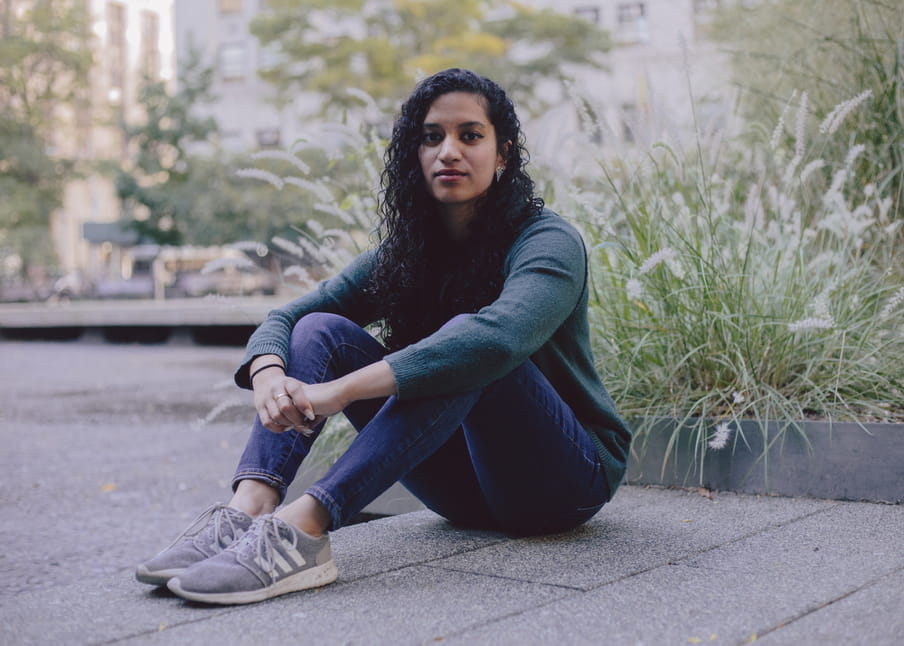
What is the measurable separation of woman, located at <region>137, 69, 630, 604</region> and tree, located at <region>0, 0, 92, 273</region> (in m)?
27.0

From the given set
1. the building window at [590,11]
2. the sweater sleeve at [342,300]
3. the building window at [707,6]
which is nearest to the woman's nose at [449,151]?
the sweater sleeve at [342,300]

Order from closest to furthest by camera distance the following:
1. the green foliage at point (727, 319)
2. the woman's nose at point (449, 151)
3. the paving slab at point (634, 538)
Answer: the paving slab at point (634, 538) < the woman's nose at point (449, 151) < the green foliage at point (727, 319)

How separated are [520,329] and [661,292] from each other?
3.65 feet

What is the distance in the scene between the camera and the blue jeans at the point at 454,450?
1786 mm

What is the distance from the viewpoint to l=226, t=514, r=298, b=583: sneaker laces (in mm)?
1701

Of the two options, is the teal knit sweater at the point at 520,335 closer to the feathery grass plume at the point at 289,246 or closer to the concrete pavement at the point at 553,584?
the concrete pavement at the point at 553,584

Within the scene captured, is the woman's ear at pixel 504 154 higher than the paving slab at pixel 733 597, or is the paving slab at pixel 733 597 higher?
the woman's ear at pixel 504 154

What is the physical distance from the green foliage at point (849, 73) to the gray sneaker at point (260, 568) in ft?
6.41

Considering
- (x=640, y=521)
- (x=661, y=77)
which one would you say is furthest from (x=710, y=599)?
(x=661, y=77)

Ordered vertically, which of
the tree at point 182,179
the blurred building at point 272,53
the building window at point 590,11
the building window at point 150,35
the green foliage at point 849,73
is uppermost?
the building window at point 150,35

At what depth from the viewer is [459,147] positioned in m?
2.11

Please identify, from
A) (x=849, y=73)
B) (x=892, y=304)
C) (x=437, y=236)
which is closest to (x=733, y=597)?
(x=437, y=236)

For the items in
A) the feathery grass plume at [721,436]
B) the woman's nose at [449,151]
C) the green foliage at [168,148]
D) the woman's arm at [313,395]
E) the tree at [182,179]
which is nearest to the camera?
the woman's arm at [313,395]

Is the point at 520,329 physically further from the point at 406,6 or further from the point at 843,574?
the point at 406,6
